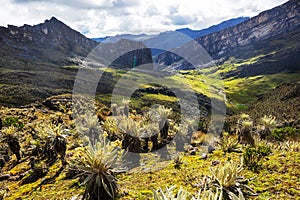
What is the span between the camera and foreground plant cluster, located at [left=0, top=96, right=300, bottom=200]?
24.6ft

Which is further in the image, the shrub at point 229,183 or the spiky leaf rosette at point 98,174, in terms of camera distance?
the spiky leaf rosette at point 98,174

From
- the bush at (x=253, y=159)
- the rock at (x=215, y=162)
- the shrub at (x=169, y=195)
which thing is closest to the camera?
the shrub at (x=169, y=195)

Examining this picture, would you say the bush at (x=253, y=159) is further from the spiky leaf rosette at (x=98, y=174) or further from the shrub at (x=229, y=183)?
the spiky leaf rosette at (x=98, y=174)

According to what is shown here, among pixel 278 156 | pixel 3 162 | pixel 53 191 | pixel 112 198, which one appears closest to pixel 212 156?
pixel 278 156

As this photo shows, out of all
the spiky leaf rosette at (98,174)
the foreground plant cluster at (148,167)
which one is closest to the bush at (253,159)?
the foreground plant cluster at (148,167)

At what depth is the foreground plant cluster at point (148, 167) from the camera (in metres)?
7.49

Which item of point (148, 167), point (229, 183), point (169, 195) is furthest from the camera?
point (148, 167)

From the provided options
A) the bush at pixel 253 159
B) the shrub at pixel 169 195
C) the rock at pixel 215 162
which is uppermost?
the shrub at pixel 169 195

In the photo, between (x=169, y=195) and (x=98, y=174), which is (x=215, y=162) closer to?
(x=98, y=174)

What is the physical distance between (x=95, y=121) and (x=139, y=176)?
29.2 feet

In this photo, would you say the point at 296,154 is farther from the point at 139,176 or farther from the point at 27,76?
the point at 27,76

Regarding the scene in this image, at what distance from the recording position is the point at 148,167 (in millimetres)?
11602

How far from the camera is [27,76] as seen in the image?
102938 millimetres

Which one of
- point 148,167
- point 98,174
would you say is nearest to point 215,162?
point 148,167
